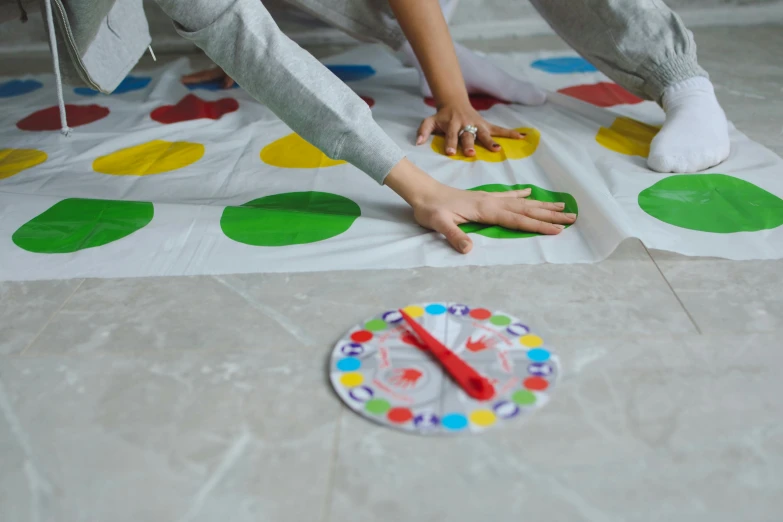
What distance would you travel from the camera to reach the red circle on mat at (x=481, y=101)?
4.64 ft

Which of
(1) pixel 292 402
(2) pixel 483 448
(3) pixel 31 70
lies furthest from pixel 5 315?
(3) pixel 31 70

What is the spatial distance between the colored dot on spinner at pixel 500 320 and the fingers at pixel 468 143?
48cm

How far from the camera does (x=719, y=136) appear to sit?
1.10m

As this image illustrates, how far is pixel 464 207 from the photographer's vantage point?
939mm

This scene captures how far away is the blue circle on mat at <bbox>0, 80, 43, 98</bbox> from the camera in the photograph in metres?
1.65

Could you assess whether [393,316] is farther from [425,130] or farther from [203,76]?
[203,76]

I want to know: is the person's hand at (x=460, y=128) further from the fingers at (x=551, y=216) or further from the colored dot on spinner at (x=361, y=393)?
the colored dot on spinner at (x=361, y=393)

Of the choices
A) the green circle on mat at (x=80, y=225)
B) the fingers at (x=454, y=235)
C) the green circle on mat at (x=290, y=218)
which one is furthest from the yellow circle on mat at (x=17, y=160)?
the fingers at (x=454, y=235)

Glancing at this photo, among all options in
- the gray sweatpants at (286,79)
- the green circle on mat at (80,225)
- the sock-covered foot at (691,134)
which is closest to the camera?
the gray sweatpants at (286,79)

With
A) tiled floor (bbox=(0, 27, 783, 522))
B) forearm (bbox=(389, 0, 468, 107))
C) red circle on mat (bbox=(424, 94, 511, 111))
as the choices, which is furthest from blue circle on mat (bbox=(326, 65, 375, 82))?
tiled floor (bbox=(0, 27, 783, 522))

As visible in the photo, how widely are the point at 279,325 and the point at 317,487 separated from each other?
0.78 ft

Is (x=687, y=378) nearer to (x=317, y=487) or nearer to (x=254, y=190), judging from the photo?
(x=317, y=487)

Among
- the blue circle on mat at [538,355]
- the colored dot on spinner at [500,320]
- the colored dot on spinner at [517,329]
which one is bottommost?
the colored dot on spinner at [500,320]

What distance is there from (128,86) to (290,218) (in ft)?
2.78
